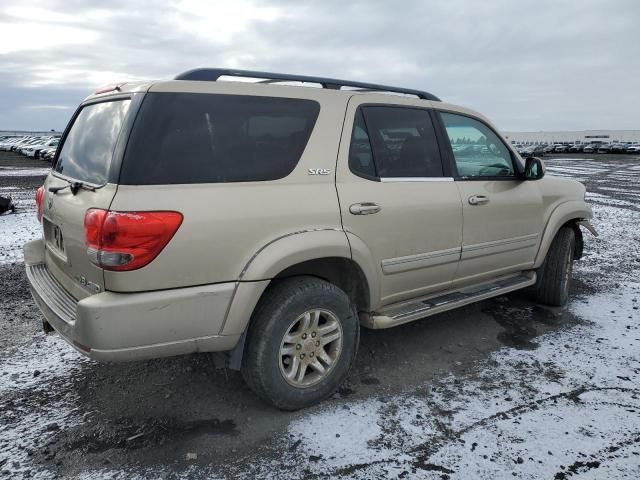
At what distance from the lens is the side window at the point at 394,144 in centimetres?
330

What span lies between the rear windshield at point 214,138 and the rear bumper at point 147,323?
0.58 m

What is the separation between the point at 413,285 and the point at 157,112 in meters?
2.05

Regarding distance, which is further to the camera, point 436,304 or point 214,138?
point 436,304

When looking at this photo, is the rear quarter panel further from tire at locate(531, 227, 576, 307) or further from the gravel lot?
tire at locate(531, 227, 576, 307)

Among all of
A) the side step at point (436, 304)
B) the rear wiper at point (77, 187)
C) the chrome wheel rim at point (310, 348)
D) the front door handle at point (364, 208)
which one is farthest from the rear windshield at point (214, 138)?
the side step at point (436, 304)

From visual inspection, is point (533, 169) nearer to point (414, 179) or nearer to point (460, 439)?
point (414, 179)

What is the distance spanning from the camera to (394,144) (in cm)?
349

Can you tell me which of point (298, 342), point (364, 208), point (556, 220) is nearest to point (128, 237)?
point (298, 342)

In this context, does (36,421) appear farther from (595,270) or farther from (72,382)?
(595,270)

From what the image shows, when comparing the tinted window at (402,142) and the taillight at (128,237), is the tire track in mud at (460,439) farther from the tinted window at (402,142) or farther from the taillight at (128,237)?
the tinted window at (402,142)

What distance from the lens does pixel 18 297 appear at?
5156 mm

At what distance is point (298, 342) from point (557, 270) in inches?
118

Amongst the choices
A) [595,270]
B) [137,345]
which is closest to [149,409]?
[137,345]

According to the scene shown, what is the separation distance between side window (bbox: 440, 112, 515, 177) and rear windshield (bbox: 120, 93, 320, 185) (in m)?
1.36
